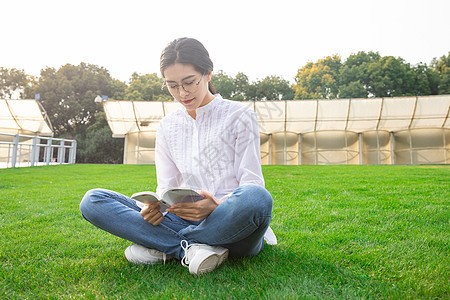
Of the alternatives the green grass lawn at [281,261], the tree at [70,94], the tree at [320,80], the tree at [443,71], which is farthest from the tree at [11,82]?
the tree at [443,71]

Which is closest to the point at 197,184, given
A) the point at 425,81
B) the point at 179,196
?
the point at 179,196

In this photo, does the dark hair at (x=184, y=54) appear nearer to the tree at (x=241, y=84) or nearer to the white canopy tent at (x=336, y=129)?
the white canopy tent at (x=336, y=129)

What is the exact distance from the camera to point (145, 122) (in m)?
20.1

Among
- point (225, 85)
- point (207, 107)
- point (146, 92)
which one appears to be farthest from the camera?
point (146, 92)

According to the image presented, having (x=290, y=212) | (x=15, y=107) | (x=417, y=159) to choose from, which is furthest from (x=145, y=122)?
(x=290, y=212)

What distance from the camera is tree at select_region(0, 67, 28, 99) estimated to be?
32.3 m

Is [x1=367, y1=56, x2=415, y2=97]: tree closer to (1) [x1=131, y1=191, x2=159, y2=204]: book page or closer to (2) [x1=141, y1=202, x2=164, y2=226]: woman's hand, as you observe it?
(2) [x1=141, y1=202, x2=164, y2=226]: woman's hand

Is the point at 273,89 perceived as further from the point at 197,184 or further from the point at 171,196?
the point at 171,196

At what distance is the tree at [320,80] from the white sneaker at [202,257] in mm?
33056

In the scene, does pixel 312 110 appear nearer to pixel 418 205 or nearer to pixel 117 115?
pixel 117 115

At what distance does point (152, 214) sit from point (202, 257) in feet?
1.28

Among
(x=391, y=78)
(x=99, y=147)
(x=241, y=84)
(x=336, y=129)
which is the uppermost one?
(x=391, y=78)

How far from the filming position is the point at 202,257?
188 centimetres

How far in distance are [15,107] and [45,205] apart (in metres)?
18.6
